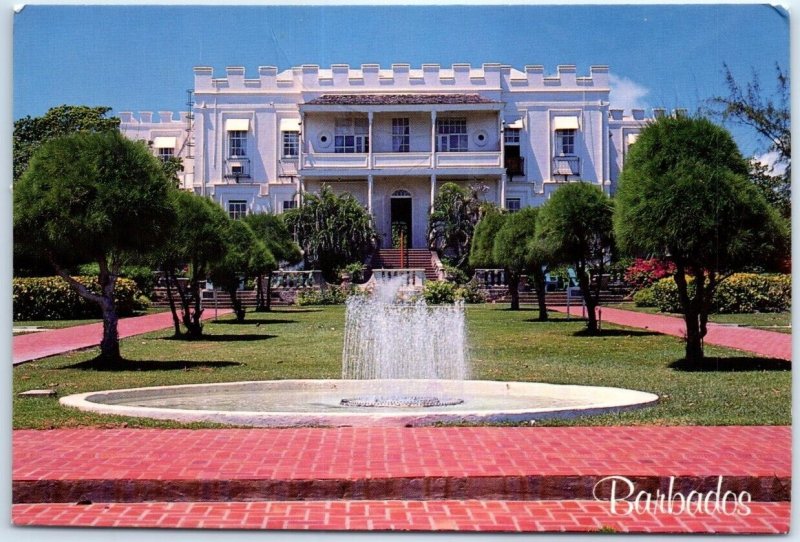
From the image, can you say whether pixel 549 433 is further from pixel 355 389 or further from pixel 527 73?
pixel 527 73

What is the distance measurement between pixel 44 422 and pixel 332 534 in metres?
3.22

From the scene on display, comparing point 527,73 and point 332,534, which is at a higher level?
point 527,73

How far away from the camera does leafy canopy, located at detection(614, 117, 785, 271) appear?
36.9 ft

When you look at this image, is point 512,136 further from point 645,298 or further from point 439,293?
point 439,293

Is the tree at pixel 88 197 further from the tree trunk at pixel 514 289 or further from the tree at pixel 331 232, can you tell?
the tree at pixel 331 232

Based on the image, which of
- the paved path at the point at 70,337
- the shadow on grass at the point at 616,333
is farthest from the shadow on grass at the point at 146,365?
the shadow on grass at the point at 616,333

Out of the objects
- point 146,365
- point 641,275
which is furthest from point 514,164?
point 146,365

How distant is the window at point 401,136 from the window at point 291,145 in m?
3.02

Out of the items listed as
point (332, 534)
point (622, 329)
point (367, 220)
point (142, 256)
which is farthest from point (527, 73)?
point (332, 534)

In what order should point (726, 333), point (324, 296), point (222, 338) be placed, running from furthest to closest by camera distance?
1. point (324, 296)
2. point (726, 333)
3. point (222, 338)

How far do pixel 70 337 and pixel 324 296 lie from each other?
10119mm

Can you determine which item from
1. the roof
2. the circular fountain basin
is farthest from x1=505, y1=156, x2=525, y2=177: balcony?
the circular fountain basin

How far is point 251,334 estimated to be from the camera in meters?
17.8

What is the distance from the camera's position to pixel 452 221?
99.2ft
